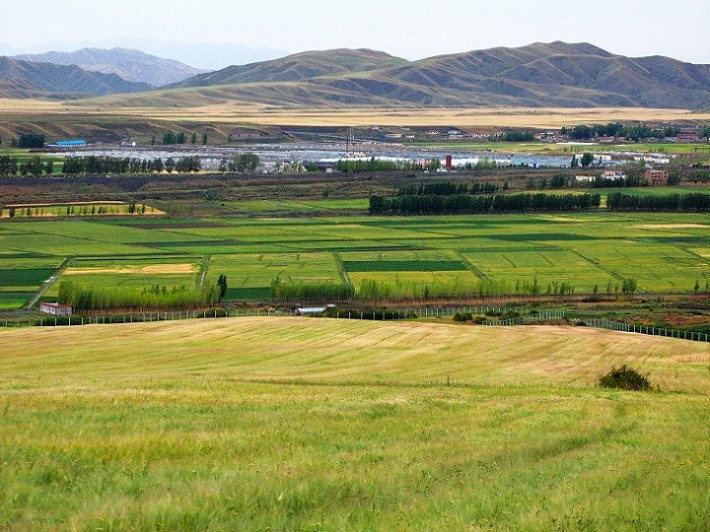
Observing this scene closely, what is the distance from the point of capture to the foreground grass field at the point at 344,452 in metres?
8.48

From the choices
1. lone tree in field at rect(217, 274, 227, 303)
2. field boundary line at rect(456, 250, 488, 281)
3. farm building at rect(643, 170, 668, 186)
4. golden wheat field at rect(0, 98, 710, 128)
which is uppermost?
golden wheat field at rect(0, 98, 710, 128)

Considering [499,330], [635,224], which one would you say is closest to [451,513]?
[499,330]

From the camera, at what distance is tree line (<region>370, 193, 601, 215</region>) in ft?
239

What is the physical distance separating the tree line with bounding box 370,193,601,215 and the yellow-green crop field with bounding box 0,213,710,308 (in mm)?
2423

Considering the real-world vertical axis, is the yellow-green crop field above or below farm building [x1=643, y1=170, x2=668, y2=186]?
below

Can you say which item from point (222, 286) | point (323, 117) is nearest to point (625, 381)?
point (222, 286)

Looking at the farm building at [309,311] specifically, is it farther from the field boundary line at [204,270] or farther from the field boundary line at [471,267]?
the field boundary line at [471,267]

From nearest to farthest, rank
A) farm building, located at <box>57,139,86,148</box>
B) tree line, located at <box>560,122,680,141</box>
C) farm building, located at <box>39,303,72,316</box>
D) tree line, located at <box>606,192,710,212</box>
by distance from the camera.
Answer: farm building, located at <box>39,303,72,316</box> → tree line, located at <box>606,192,710,212</box> → farm building, located at <box>57,139,86,148</box> → tree line, located at <box>560,122,680,141</box>

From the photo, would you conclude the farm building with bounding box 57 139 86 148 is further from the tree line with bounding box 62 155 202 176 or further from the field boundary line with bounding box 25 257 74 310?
the field boundary line with bounding box 25 257 74 310

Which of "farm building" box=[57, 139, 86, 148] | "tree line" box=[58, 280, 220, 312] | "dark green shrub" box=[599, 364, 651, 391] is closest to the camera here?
"dark green shrub" box=[599, 364, 651, 391]

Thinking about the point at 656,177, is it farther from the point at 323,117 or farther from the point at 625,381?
the point at 323,117

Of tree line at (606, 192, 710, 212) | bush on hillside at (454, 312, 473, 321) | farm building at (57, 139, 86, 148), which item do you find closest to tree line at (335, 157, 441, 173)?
tree line at (606, 192, 710, 212)

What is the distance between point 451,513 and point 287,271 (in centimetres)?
4055

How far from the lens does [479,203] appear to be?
74.2 m
